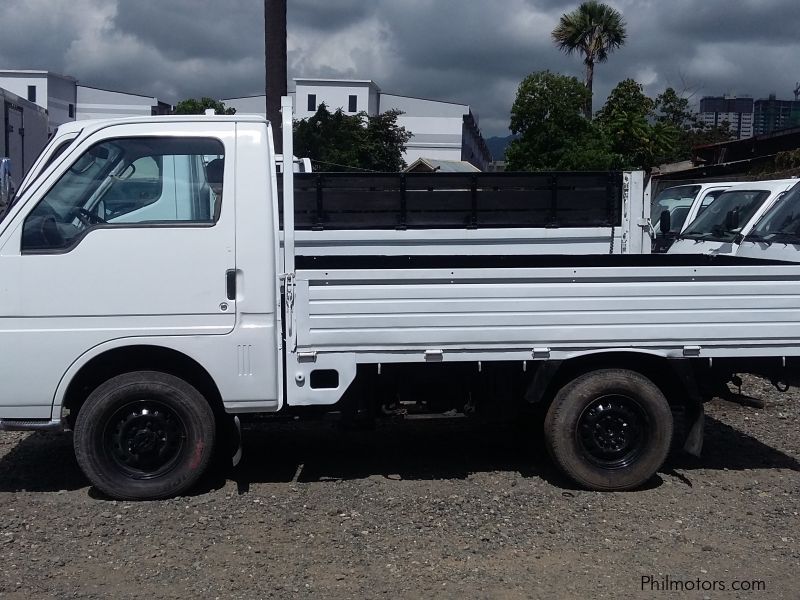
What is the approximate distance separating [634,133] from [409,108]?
49.9m

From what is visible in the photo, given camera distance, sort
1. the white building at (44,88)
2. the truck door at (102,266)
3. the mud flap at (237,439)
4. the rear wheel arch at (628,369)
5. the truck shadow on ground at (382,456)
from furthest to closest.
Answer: the white building at (44,88)
the truck shadow on ground at (382,456)
the rear wheel arch at (628,369)
the mud flap at (237,439)
the truck door at (102,266)

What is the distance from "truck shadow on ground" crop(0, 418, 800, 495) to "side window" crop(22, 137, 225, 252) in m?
1.76

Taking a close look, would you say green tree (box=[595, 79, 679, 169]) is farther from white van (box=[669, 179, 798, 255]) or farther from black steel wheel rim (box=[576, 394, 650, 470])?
black steel wheel rim (box=[576, 394, 650, 470])

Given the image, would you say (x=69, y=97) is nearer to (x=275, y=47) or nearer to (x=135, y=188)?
(x=275, y=47)

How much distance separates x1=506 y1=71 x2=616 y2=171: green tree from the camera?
23.3m

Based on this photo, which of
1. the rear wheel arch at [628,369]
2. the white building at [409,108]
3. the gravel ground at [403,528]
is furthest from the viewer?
the white building at [409,108]

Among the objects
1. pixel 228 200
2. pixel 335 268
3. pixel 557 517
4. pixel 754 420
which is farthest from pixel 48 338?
pixel 754 420

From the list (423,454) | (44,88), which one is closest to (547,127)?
(423,454)

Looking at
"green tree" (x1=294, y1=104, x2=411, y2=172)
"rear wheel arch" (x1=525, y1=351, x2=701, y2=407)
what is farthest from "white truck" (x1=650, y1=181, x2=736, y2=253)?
"green tree" (x1=294, y1=104, x2=411, y2=172)

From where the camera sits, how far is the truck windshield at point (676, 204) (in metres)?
12.8

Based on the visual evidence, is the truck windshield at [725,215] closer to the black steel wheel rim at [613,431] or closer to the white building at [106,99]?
the black steel wheel rim at [613,431]

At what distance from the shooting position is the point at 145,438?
5.40 metres

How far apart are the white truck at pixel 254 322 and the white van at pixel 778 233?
308 centimetres

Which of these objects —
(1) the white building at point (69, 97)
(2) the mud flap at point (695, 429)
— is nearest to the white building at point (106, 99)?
(1) the white building at point (69, 97)
